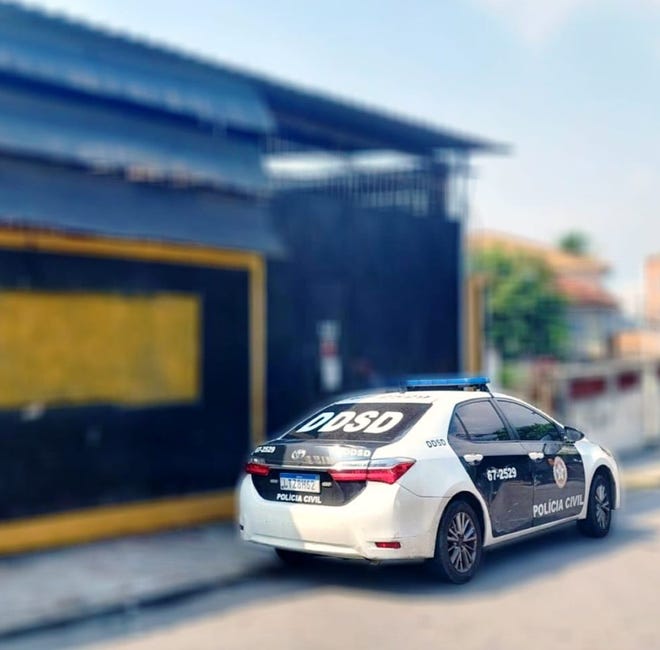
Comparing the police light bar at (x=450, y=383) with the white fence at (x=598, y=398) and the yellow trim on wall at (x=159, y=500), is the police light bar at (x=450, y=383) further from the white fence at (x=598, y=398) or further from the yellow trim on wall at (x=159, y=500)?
the yellow trim on wall at (x=159, y=500)

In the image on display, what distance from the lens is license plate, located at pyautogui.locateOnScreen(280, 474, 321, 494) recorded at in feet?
5.60

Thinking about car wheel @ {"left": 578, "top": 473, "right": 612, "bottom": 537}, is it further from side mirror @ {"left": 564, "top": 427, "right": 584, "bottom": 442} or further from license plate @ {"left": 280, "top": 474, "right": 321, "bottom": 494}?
license plate @ {"left": 280, "top": 474, "right": 321, "bottom": 494}

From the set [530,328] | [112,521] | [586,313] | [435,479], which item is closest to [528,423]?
[435,479]

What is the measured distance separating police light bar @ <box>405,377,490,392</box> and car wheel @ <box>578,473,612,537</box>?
278 millimetres

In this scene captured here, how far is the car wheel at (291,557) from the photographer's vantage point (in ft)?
5.77

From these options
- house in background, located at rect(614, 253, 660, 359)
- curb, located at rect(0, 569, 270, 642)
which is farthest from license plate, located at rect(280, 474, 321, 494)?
curb, located at rect(0, 569, 270, 642)

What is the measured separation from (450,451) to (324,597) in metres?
0.53

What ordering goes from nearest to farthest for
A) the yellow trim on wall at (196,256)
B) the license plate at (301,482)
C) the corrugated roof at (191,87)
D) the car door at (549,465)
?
the car door at (549,465) < the license plate at (301,482) < the corrugated roof at (191,87) < the yellow trim on wall at (196,256)

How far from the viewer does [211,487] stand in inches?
460

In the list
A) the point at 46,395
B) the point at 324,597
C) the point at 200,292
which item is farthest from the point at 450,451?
the point at 200,292

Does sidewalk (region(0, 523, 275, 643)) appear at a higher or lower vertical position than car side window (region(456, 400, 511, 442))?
lower

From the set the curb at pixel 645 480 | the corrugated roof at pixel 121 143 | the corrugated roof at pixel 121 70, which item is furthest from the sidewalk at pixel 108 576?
the corrugated roof at pixel 121 70

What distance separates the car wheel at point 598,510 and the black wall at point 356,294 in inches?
422

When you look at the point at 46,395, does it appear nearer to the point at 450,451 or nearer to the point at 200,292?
the point at 200,292
